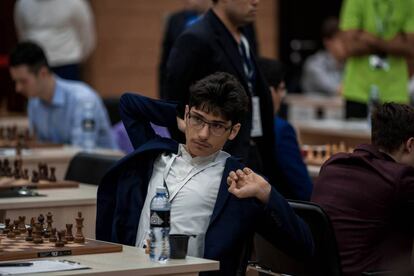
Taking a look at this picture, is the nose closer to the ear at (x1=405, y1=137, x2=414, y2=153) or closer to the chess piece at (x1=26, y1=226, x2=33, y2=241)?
the chess piece at (x1=26, y1=226, x2=33, y2=241)

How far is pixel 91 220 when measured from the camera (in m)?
5.36

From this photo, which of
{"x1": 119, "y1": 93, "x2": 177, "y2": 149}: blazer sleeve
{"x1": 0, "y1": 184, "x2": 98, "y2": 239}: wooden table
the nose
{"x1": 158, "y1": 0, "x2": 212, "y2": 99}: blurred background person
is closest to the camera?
the nose

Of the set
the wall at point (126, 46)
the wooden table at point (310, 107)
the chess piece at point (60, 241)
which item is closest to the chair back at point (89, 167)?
→ the chess piece at point (60, 241)

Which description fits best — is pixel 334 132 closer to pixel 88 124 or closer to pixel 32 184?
pixel 88 124

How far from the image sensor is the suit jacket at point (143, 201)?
4066mm

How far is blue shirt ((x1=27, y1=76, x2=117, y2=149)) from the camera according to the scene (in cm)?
818

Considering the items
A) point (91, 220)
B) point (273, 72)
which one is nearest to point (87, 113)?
point (273, 72)

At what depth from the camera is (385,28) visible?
26.9 feet

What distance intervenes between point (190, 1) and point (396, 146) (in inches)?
179

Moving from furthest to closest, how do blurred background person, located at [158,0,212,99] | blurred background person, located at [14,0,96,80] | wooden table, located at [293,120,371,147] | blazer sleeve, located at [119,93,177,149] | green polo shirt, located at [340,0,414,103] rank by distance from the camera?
blurred background person, located at [14,0,96,80] → blurred background person, located at [158,0,212,99] → wooden table, located at [293,120,371,147] → green polo shirt, located at [340,0,414,103] → blazer sleeve, located at [119,93,177,149]

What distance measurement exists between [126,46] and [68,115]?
16.5 feet

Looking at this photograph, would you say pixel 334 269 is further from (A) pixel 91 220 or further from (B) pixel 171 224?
→ (A) pixel 91 220

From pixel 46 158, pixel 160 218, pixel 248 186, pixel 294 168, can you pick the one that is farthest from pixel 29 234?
pixel 46 158

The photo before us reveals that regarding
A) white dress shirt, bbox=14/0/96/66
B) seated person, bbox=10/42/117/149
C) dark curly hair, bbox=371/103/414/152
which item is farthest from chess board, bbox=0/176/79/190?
white dress shirt, bbox=14/0/96/66
